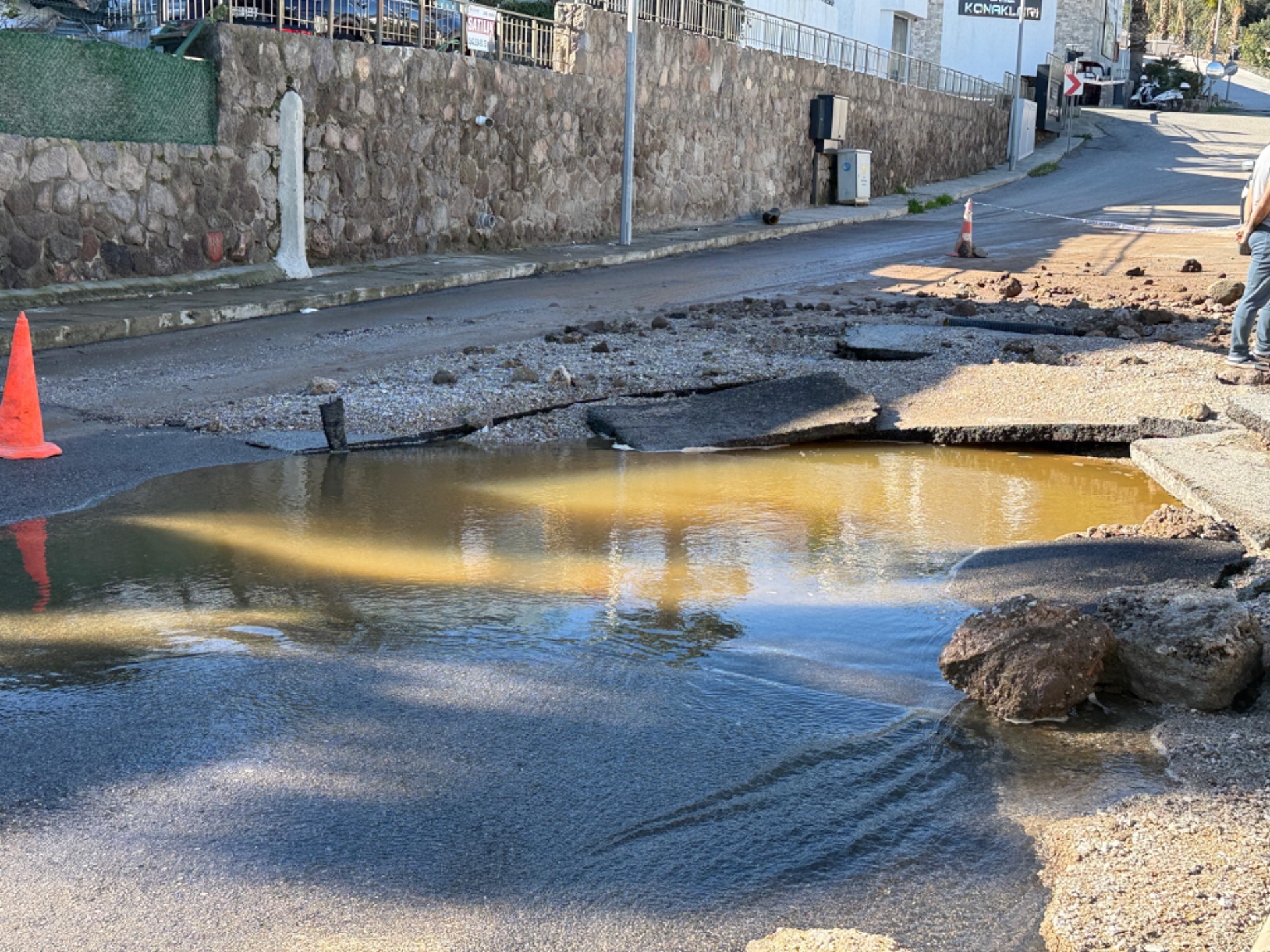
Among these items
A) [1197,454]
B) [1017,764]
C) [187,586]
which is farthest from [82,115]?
[1017,764]

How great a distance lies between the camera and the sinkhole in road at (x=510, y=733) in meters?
A: 2.77

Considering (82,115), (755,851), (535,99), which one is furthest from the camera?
(535,99)

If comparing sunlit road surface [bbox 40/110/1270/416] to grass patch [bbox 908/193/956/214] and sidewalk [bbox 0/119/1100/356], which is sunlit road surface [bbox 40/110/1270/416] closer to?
sidewalk [bbox 0/119/1100/356]

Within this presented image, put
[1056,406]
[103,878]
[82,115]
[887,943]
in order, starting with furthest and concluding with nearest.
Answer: [82,115]
[1056,406]
[103,878]
[887,943]

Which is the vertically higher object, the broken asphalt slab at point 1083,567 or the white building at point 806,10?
the white building at point 806,10

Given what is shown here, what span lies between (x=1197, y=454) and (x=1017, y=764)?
381cm

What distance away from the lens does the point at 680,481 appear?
6.84 metres

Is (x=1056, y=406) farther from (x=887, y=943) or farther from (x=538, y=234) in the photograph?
(x=538, y=234)

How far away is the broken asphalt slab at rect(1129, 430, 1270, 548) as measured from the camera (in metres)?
5.59

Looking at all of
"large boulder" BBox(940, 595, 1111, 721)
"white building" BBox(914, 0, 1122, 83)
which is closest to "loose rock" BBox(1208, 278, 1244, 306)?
"large boulder" BBox(940, 595, 1111, 721)

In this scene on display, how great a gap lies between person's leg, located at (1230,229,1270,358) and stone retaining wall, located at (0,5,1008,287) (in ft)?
32.8

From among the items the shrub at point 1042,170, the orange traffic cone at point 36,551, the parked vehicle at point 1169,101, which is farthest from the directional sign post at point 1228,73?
the orange traffic cone at point 36,551

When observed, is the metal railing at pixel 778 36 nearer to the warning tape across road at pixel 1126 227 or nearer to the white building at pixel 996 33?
the warning tape across road at pixel 1126 227

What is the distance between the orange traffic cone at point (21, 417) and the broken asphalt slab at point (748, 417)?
3121 mm
